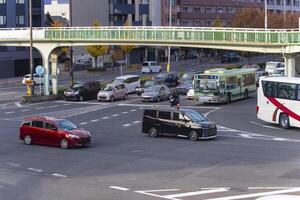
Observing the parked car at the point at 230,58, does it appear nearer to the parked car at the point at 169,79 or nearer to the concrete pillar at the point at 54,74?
the parked car at the point at 169,79

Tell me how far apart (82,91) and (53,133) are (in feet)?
95.0

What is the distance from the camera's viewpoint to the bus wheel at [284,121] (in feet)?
127

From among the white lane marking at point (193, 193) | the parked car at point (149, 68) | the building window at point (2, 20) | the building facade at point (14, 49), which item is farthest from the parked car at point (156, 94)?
the building window at point (2, 20)

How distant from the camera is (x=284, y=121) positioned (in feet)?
127

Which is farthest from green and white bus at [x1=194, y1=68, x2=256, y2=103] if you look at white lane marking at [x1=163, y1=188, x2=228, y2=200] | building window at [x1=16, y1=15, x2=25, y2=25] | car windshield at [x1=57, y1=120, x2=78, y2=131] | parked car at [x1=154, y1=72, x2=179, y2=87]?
building window at [x1=16, y1=15, x2=25, y2=25]

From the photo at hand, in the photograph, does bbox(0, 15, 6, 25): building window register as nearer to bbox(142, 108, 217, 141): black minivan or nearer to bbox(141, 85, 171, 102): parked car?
bbox(141, 85, 171, 102): parked car

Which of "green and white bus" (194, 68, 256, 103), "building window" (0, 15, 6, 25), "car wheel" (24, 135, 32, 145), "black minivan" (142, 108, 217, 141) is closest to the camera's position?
"car wheel" (24, 135, 32, 145)

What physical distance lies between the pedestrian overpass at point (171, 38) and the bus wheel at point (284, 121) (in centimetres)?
1352

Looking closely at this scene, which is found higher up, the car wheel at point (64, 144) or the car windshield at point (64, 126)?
the car windshield at point (64, 126)

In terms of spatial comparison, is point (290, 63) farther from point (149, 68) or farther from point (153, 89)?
point (149, 68)

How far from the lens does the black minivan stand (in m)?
33.8

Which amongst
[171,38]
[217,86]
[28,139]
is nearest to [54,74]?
[171,38]

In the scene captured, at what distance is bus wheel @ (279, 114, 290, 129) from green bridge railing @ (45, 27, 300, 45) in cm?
1389

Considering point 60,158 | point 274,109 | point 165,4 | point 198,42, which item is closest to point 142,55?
point 165,4
